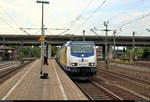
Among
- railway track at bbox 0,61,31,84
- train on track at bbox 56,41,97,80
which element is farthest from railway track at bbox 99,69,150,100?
railway track at bbox 0,61,31,84

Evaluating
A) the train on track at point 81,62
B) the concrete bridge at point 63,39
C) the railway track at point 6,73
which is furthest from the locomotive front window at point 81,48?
the concrete bridge at point 63,39

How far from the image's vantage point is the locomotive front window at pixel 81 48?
14.9 m

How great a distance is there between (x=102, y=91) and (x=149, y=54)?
59.4 meters

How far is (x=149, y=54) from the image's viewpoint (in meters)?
65.6

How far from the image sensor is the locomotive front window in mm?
14906

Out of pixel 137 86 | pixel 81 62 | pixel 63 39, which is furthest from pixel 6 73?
pixel 63 39

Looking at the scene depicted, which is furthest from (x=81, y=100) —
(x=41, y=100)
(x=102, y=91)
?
(x=102, y=91)

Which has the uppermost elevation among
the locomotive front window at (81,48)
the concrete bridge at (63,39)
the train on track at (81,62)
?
the concrete bridge at (63,39)

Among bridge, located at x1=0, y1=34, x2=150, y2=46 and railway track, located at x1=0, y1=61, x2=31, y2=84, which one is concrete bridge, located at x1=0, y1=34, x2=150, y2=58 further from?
railway track, located at x1=0, y1=61, x2=31, y2=84

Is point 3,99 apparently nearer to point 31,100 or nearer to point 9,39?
point 31,100

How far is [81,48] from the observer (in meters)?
15.1

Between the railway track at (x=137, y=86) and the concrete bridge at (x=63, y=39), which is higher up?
the concrete bridge at (x=63, y=39)

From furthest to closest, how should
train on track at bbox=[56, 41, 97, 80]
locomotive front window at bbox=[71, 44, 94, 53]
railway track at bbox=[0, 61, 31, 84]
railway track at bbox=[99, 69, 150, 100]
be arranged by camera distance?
railway track at bbox=[0, 61, 31, 84] → locomotive front window at bbox=[71, 44, 94, 53] → train on track at bbox=[56, 41, 97, 80] → railway track at bbox=[99, 69, 150, 100]

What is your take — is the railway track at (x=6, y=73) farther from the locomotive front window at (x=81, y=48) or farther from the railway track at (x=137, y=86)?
the railway track at (x=137, y=86)
